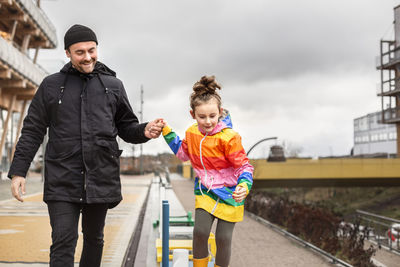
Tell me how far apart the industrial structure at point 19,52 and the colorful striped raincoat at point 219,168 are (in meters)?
21.7

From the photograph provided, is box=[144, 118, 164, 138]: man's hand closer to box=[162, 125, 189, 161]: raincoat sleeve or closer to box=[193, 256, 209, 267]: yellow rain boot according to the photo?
box=[162, 125, 189, 161]: raincoat sleeve

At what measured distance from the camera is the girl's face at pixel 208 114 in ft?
11.3

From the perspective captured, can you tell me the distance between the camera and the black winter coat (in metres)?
3.10

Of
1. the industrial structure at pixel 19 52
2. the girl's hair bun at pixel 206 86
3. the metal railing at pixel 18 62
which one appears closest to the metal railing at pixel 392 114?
the industrial structure at pixel 19 52

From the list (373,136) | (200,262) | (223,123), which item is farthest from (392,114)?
(200,262)

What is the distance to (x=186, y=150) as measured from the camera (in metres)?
3.64

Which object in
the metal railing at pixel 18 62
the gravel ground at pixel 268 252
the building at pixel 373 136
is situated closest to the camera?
the gravel ground at pixel 268 252

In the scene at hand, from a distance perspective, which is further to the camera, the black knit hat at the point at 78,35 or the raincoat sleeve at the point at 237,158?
the raincoat sleeve at the point at 237,158

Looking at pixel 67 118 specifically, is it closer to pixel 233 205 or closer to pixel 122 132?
pixel 122 132

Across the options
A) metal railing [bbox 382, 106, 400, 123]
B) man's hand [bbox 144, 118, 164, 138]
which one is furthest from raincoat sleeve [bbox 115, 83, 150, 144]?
metal railing [bbox 382, 106, 400, 123]

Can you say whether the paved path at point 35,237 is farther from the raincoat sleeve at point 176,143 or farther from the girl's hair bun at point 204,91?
the girl's hair bun at point 204,91

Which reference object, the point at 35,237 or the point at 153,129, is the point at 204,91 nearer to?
the point at 153,129

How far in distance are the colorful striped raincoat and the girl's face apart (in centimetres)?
5

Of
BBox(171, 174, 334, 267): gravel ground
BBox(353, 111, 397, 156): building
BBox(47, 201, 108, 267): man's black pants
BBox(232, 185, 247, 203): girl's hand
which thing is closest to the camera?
BBox(47, 201, 108, 267): man's black pants
